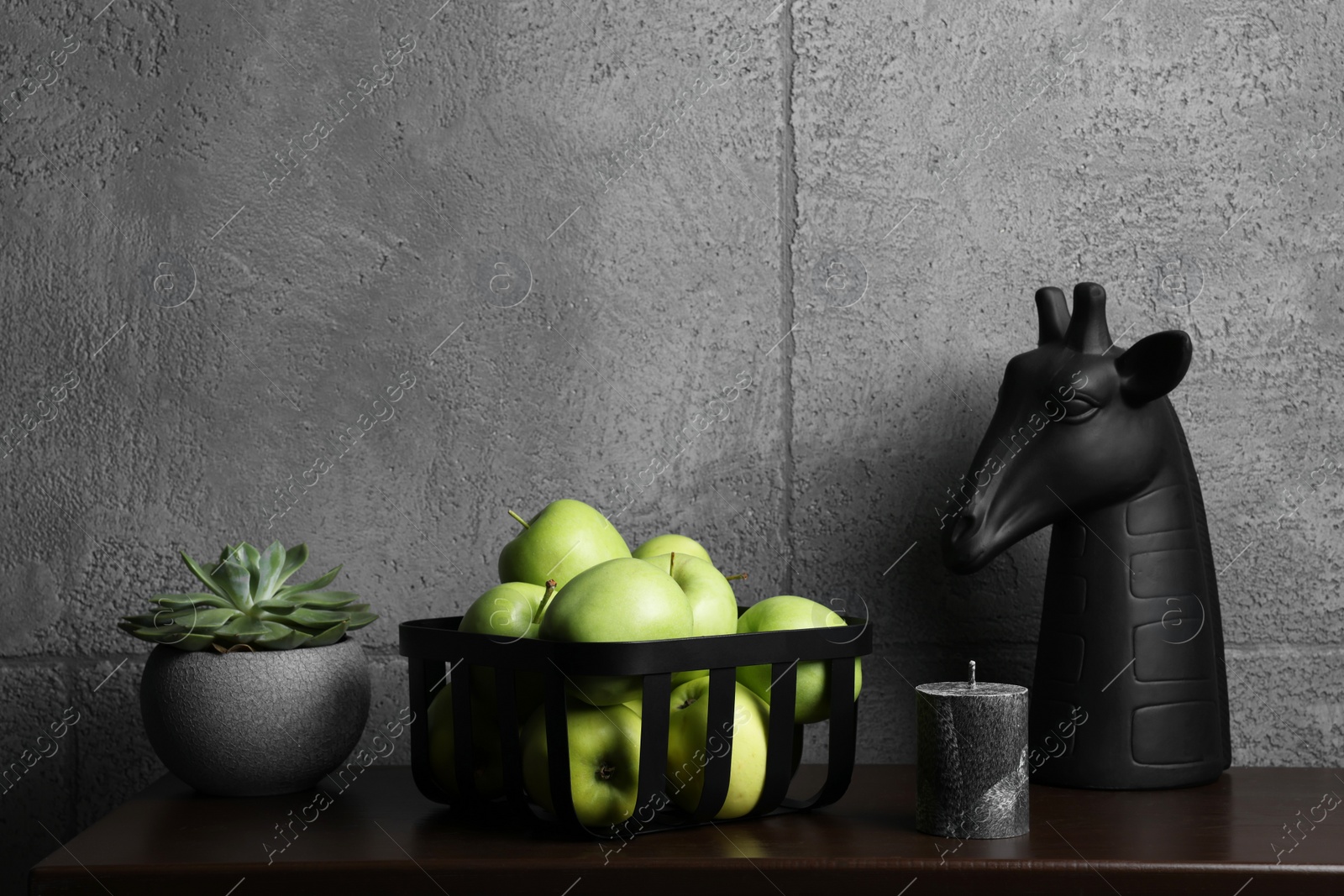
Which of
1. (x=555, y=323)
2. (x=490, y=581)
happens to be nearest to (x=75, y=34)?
(x=555, y=323)

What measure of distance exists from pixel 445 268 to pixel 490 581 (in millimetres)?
320

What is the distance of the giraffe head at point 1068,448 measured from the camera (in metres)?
0.93

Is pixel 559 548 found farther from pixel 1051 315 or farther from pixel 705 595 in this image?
pixel 1051 315

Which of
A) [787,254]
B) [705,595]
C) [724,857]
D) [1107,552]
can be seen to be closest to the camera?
[724,857]

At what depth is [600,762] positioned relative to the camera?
756 millimetres

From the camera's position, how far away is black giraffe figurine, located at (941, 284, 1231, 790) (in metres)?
0.92

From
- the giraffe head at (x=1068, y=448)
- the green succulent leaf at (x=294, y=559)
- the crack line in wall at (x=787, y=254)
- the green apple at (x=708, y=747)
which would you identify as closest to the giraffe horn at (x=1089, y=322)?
the giraffe head at (x=1068, y=448)

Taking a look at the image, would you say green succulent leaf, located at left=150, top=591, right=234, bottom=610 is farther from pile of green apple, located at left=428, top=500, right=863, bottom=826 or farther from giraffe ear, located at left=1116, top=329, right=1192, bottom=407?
giraffe ear, located at left=1116, top=329, right=1192, bottom=407

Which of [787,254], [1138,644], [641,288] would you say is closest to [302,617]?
[641,288]

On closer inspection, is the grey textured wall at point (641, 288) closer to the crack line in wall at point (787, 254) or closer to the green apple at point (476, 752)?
the crack line in wall at point (787, 254)

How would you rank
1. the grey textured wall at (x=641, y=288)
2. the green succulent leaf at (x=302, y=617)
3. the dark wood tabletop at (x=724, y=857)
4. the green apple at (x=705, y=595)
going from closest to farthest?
the dark wood tabletop at (x=724, y=857) < the green apple at (x=705, y=595) < the green succulent leaf at (x=302, y=617) < the grey textured wall at (x=641, y=288)

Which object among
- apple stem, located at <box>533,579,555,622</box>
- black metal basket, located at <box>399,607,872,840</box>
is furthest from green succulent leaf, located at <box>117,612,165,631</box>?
apple stem, located at <box>533,579,555,622</box>

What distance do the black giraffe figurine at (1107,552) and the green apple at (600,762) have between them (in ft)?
1.09

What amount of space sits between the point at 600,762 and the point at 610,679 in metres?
0.06
